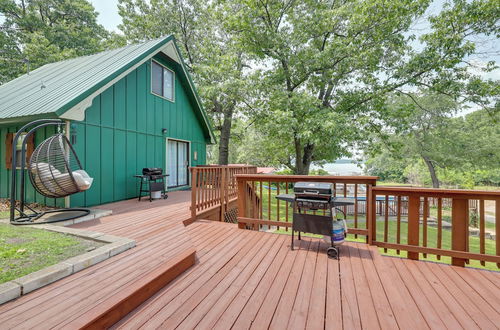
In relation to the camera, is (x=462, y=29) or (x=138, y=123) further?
(x=462, y=29)

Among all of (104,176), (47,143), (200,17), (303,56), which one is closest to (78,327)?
(47,143)

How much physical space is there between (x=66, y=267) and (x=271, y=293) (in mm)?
1976

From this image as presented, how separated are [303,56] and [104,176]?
9048mm

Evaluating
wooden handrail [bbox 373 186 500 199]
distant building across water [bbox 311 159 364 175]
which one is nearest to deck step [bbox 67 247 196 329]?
wooden handrail [bbox 373 186 500 199]

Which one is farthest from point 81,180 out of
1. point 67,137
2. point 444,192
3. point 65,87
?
point 444,192

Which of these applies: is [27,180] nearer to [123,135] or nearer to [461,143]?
[123,135]

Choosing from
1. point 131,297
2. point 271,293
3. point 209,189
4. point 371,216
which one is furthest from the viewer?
point 209,189

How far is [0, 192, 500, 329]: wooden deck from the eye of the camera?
1.65 meters

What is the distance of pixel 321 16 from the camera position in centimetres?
926

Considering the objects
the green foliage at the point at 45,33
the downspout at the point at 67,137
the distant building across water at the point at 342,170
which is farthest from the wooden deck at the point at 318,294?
the green foliage at the point at 45,33

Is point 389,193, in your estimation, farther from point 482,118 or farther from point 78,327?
point 482,118

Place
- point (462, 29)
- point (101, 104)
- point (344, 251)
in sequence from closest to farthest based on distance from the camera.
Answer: point (344, 251)
point (101, 104)
point (462, 29)

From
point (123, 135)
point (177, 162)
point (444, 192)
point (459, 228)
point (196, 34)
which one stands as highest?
point (196, 34)

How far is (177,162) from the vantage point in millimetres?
8484
